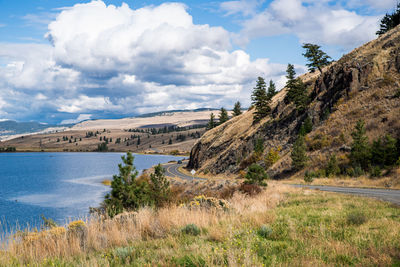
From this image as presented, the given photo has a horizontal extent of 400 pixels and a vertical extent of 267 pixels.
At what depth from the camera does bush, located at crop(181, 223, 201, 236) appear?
823 centimetres

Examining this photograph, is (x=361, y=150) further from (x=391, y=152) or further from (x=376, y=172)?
(x=376, y=172)

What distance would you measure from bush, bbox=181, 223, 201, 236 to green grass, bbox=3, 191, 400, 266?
0.18 m

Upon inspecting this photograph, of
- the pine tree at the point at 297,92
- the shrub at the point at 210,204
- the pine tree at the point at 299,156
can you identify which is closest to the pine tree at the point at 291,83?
the pine tree at the point at 297,92

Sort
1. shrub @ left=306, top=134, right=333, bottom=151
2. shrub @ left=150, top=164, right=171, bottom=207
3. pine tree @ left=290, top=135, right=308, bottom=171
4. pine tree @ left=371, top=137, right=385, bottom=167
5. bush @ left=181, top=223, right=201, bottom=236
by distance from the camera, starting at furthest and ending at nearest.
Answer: shrub @ left=306, top=134, right=333, bottom=151 < pine tree @ left=290, top=135, right=308, bottom=171 < pine tree @ left=371, top=137, right=385, bottom=167 < shrub @ left=150, top=164, right=171, bottom=207 < bush @ left=181, top=223, right=201, bottom=236

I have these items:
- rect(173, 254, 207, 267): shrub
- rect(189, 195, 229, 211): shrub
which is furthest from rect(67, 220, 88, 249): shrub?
rect(189, 195, 229, 211): shrub

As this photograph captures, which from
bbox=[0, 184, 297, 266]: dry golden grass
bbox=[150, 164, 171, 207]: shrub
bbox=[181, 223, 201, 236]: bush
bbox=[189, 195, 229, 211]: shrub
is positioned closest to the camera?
bbox=[0, 184, 297, 266]: dry golden grass

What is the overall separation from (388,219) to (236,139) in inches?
2195

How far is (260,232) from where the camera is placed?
8.05m

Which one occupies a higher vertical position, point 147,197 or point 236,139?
point 236,139

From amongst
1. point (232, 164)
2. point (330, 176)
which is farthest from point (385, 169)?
point (232, 164)

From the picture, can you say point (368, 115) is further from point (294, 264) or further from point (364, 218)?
point (294, 264)

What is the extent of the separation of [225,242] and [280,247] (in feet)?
5.05

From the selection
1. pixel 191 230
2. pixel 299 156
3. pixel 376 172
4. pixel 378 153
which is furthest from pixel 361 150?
pixel 191 230

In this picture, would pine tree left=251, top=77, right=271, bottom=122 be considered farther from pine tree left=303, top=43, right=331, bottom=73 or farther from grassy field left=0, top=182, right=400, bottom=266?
grassy field left=0, top=182, right=400, bottom=266
